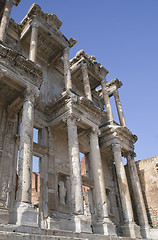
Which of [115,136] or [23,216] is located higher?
[115,136]

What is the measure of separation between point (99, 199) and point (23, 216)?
5285 mm

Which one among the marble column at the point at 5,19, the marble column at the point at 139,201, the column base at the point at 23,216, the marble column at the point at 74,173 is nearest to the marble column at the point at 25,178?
the column base at the point at 23,216

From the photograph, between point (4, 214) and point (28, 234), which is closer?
point (28, 234)

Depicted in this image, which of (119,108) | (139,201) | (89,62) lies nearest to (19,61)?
(89,62)

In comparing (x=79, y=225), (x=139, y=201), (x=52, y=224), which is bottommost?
(x=79, y=225)

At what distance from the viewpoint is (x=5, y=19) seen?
11.6 metres

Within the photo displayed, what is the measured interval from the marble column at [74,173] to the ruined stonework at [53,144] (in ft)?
0.14

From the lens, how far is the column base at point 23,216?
6.91 metres

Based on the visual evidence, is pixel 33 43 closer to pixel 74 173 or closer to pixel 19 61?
pixel 19 61

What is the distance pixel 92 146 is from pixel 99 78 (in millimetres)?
7594

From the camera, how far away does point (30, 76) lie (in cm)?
1040

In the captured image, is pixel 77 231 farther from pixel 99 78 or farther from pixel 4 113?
pixel 99 78

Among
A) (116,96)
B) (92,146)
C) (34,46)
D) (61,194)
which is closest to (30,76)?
(34,46)

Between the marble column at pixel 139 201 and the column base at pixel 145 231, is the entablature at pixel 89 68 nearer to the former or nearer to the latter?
the marble column at pixel 139 201
